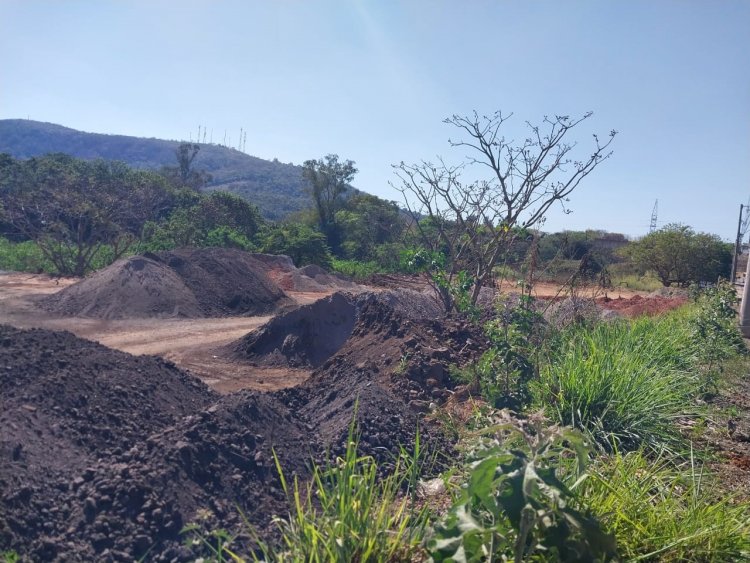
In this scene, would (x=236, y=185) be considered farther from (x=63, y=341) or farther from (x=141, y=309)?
(x=63, y=341)

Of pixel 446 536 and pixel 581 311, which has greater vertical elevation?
pixel 581 311

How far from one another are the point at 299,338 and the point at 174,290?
5607 millimetres

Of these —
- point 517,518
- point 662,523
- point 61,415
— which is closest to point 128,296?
point 61,415

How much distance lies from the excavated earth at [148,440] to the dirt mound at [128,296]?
785 centimetres

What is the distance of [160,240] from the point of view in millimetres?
24328

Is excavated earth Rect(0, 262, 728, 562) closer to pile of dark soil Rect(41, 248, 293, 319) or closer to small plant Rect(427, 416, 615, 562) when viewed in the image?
small plant Rect(427, 416, 615, 562)

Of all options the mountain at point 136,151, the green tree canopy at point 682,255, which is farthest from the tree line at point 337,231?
the mountain at point 136,151

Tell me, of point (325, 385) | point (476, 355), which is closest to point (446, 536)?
point (325, 385)

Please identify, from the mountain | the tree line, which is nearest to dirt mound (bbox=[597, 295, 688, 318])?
the tree line

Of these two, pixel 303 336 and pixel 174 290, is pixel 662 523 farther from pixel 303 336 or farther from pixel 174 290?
pixel 174 290

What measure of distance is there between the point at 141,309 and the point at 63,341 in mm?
8087

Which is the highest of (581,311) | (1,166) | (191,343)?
(1,166)

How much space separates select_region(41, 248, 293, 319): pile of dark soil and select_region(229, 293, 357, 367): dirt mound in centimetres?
418

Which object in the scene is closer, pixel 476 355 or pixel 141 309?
pixel 476 355
